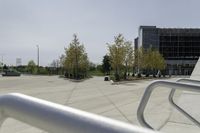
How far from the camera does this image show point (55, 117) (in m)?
1.71

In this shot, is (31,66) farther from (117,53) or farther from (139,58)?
(117,53)

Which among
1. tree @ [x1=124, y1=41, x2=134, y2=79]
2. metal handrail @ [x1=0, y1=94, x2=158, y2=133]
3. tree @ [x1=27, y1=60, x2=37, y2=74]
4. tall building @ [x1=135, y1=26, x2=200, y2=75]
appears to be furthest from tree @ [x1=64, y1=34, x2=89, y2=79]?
metal handrail @ [x1=0, y1=94, x2=158, y2=133]

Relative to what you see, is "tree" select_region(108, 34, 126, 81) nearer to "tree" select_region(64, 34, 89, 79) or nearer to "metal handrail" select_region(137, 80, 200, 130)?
"tree" select_region(64, 34, 89, 79)

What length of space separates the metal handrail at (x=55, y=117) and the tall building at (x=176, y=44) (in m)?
97.6

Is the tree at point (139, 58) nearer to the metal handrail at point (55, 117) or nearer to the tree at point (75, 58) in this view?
the tree at point (75, 58)

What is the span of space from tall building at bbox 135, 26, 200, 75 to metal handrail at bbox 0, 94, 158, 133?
97554 mm

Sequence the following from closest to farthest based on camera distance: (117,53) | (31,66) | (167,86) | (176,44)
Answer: (167,86)
(117,53)
(176,44)
(31,66)

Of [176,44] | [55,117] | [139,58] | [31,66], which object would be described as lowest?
[55,117]

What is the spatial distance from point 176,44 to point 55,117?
325 ft

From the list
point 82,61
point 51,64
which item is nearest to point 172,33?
point 51,64

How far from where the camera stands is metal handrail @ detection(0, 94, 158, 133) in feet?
4.96

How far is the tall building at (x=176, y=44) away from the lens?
9869 cm

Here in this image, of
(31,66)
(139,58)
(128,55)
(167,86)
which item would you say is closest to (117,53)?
(128,55)

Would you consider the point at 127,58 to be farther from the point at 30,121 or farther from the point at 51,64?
the point at 51,64
